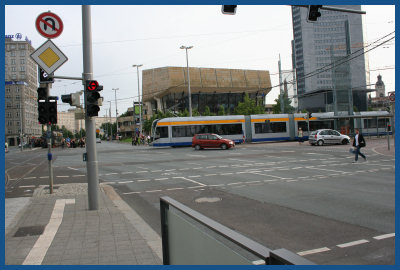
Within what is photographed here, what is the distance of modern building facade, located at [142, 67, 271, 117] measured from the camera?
80.4 metres

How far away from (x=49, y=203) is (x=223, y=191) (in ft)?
15.4

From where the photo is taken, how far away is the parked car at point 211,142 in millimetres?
30234

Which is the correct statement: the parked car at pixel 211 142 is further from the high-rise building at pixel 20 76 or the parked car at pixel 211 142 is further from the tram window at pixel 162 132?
the high-rise building at pixel 20 76

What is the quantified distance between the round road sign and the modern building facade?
6895cm

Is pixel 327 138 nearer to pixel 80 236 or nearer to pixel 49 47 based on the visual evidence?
pixel 49 47

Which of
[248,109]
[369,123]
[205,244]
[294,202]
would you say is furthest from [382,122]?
[205,244]

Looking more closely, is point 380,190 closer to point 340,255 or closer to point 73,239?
point 340,255

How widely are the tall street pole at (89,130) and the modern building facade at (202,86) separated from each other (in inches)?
Answer: 2716

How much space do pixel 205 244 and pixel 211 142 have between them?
2801 cm

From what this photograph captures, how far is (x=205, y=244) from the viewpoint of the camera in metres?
2.46

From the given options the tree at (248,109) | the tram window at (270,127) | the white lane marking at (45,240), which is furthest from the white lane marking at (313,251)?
the tree at (248,109)

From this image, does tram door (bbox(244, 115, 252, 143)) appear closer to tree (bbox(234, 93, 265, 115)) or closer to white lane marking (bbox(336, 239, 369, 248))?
tree (bbox(234, 93, 265, 115))

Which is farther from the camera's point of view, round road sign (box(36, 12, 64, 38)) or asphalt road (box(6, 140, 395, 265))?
round road sign (box(36, 12, 64, 38))

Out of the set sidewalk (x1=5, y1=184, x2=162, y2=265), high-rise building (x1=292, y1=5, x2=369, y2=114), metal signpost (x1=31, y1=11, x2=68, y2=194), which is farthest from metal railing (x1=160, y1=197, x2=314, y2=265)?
high-rise building (x1=292, y1=5, x2=369, y2=114)
